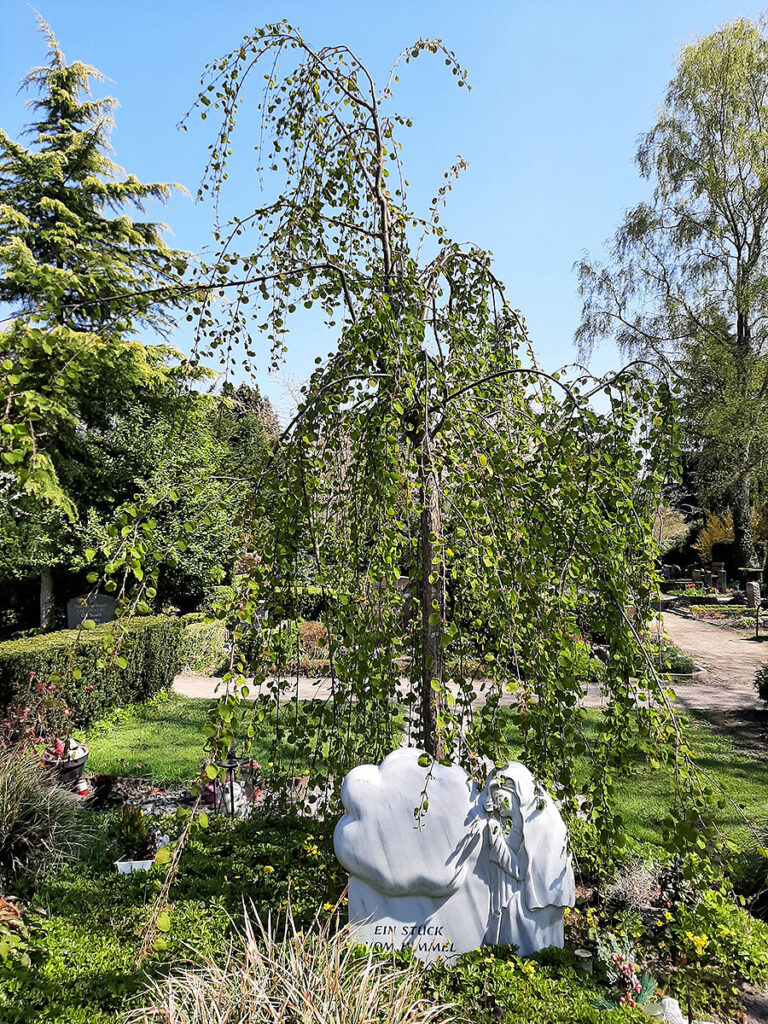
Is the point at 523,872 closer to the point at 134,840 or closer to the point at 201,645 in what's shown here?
the point at 134,840

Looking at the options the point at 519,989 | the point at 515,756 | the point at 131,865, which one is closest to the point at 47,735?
the point at 131,865

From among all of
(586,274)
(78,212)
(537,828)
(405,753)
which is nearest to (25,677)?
(405,753)

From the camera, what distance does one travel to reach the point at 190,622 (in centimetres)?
941

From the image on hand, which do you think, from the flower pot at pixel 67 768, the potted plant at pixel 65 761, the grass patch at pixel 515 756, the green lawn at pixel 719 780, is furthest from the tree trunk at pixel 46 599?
the green lawn at pixel 719 780

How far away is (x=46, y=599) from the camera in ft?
37.4

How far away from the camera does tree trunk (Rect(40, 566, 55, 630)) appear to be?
446 inches

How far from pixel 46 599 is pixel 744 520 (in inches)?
640

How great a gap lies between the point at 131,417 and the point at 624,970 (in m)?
10.1

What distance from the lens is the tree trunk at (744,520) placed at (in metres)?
16.3

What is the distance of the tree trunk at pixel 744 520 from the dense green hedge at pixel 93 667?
14.1 meters

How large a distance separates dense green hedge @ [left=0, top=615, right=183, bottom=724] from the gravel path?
69 centimetres

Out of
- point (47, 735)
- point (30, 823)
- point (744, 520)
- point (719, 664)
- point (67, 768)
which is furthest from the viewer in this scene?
point (744, 520)

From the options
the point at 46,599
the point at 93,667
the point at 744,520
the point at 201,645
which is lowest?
the point at 201,645

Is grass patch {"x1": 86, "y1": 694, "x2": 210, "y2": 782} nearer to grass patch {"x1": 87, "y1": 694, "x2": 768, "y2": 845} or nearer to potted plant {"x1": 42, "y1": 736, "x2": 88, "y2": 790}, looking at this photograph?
grass patch {"x1": 87, "y1": 694, "x2": 768, "y2": 845}
